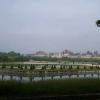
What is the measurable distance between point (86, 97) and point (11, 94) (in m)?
3.74

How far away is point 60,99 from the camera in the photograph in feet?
46.8

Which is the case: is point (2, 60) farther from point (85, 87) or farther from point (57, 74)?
point (85, 87)

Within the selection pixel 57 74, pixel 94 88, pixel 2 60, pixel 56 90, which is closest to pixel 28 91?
pixel 56 90

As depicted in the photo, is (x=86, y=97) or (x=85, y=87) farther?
(x=85, y=87)

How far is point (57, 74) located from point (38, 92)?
97.2ft

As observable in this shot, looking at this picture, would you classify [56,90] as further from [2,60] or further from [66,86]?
[2,60]

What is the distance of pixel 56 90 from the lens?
17.4m

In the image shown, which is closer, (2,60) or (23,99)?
(23,99)

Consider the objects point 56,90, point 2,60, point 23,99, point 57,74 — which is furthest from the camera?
point 2,60

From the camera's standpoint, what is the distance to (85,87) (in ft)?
62.1

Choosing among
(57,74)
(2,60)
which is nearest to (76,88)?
(57,74)

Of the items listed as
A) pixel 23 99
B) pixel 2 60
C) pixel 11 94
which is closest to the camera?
pixel 23 99

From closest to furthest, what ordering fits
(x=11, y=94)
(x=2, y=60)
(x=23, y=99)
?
1. (x=23, y=99)
2. (x=11, y=94)
3. (x=2, y=60)

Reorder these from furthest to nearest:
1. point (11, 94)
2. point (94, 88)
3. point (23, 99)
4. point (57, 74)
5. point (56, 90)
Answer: point (57, 74), point (94, 88), point (56, 90), point (11, 94), point (23, 99)
